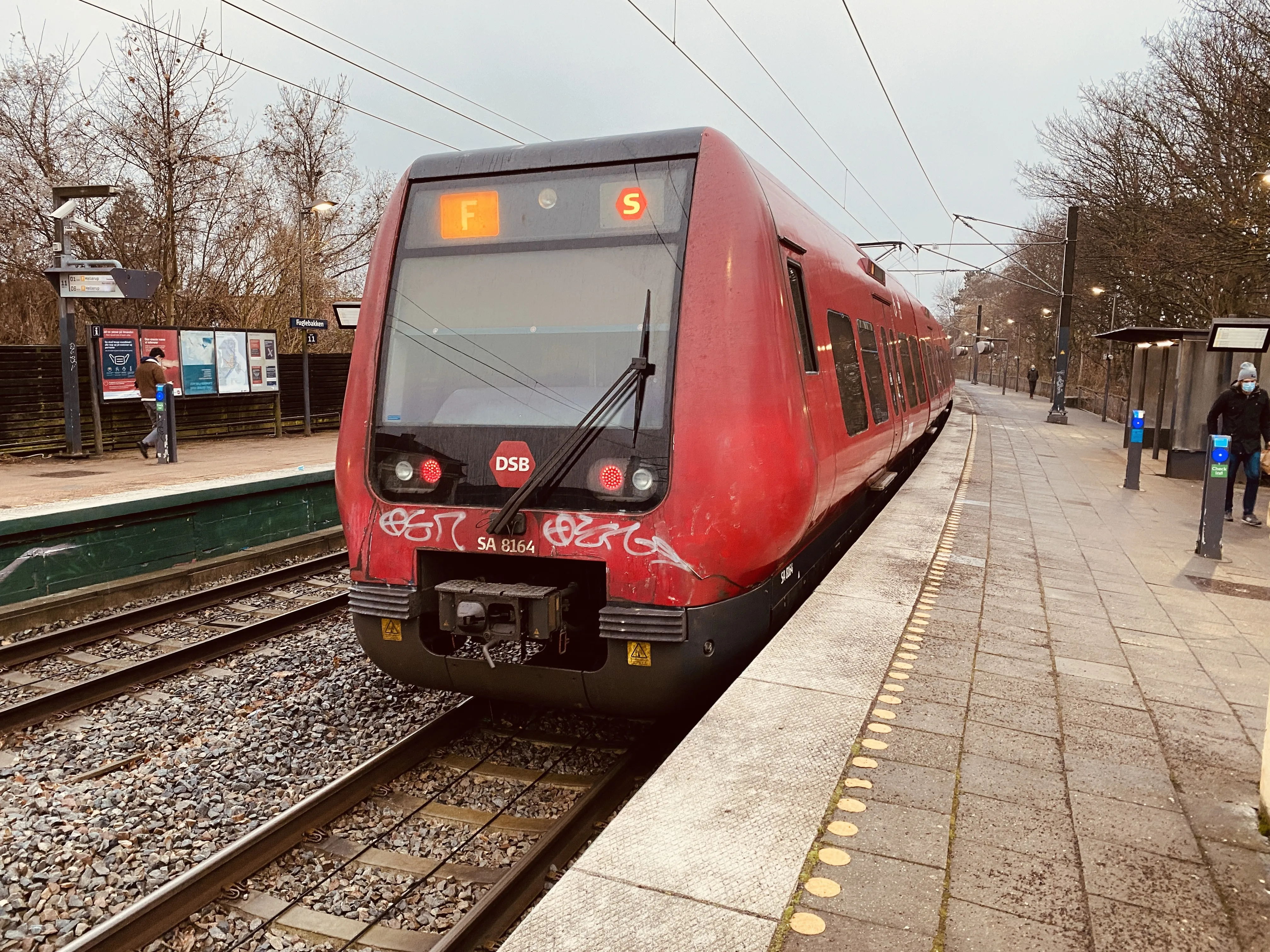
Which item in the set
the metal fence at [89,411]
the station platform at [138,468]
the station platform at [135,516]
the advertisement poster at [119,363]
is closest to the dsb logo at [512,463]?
the station platform at [135,516]

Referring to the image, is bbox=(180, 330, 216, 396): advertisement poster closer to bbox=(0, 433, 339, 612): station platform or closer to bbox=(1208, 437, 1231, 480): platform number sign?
bbox=(0, 433, 339, 612): station platform

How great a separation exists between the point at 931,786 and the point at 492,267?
9.50 ft

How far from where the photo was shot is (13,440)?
45.8ft

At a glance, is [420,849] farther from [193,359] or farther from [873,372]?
[193,359]

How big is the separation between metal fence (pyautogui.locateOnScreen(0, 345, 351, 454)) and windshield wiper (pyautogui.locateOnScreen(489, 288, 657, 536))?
8.96m

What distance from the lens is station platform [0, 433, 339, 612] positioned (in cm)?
743

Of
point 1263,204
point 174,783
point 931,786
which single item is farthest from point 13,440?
→ point 1263,204

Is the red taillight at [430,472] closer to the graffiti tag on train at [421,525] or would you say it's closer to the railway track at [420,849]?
the graffiti tag on train at [421,525]

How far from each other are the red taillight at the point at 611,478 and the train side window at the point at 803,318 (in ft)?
3.95

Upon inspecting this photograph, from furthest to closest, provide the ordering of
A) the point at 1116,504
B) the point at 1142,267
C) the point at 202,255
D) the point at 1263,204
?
the point at 1142,267, the point at 202,255, the point at 1263,204, the point at 1116,504

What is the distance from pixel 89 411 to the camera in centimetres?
1520

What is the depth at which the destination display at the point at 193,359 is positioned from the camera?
48.0 feet

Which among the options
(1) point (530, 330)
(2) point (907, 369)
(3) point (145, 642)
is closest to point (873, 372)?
(2) point (907, 369)

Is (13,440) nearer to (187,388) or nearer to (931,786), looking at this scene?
A: (187,388)
